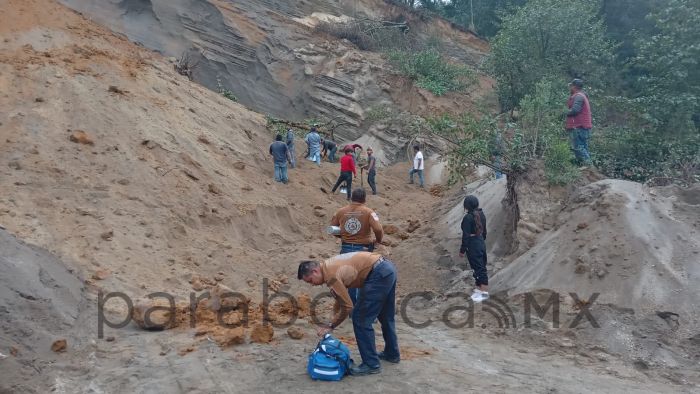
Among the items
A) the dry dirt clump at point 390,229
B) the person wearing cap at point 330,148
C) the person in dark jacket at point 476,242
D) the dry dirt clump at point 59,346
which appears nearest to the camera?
the dry dirt clump at point 59,346

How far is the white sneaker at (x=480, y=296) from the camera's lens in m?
7.96

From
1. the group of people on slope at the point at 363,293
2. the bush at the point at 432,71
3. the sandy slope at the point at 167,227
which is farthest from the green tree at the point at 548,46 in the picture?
the group of people on slope at the point at 363,293

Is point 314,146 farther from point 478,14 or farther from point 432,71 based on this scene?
point 478,14

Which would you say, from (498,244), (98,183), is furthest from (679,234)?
(98,183)

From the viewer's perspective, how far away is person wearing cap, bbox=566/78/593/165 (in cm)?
1012

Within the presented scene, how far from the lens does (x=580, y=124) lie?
10125 millimetres

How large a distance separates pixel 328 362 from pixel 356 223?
211cm

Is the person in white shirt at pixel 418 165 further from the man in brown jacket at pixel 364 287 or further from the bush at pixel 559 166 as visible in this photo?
the man in brown jacket at pixel 364 287

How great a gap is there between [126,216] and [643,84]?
40.5 feet

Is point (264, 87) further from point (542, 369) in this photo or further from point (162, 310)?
point (542, 369)

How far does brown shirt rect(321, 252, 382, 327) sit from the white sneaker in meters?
2.96

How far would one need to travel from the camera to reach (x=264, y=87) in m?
21.6

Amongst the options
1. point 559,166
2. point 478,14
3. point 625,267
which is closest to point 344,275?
point 625,267

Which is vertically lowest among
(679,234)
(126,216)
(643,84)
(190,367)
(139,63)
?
(190,367)
